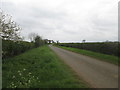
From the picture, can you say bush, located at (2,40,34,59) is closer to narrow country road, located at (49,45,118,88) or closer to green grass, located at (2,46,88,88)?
green grass, located at (2,46,88,88)

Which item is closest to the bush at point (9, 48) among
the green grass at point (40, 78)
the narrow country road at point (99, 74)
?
the green grass at point (40, 78)

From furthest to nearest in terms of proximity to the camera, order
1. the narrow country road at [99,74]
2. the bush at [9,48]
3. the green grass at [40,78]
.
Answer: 1. the bush at [9,48]
2. the narrow country road at [99,74]
3. the green grass at [40,78]

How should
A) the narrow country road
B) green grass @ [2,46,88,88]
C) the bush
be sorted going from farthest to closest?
the bush → the narrow country road → green grass @ [2,46,88,88]

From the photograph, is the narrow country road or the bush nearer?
the narrow country road

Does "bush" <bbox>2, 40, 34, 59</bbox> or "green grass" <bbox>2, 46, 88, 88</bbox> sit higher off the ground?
"bush" <bbox>2, 40, 34, 59</bbox>

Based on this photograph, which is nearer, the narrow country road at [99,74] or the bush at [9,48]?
the narrow country road at [99,74]

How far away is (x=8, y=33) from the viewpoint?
10062 millimetres

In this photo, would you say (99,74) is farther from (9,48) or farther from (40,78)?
(9,48)

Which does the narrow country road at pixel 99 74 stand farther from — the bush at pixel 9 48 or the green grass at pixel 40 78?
the bush at pixel 9 48

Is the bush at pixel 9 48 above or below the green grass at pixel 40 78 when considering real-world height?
above

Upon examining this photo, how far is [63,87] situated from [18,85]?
1.95m

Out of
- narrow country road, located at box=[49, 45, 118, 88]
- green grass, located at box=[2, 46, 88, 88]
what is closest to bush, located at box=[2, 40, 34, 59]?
green grass, located at box=[2, 46, 88, 88]

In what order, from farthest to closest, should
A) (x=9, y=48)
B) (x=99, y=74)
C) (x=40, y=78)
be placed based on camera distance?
1. (x=9, y=48)
2. (x=99, y=74)
3. (x=40, y=78)

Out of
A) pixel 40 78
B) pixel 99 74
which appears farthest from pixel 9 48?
pixel 99 74
